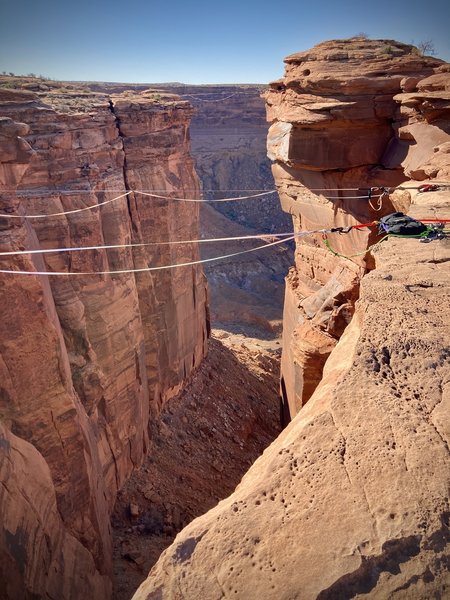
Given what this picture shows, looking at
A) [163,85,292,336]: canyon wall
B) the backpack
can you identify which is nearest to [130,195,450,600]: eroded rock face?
the backpack

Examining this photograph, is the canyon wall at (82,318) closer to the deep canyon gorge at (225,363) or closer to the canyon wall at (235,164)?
the deep canyon gorge at (225,363)

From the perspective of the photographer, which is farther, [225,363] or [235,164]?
[235,164]

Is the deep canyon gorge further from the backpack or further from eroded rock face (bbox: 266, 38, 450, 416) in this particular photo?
the backpack

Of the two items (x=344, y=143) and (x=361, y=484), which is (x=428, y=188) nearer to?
(x=344, y=143)

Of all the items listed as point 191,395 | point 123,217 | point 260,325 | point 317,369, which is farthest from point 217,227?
point 317,369

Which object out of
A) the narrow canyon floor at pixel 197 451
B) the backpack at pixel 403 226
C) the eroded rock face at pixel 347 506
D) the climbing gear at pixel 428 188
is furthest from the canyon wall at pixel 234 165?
the eroded rock face at pixel 347 506

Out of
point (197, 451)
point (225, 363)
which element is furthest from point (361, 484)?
point (225, 363)

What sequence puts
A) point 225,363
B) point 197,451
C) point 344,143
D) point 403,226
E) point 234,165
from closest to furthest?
1. point 403,226
2. point 344,143
3. point 197,451
4. point 225,363
5. point 234,165
